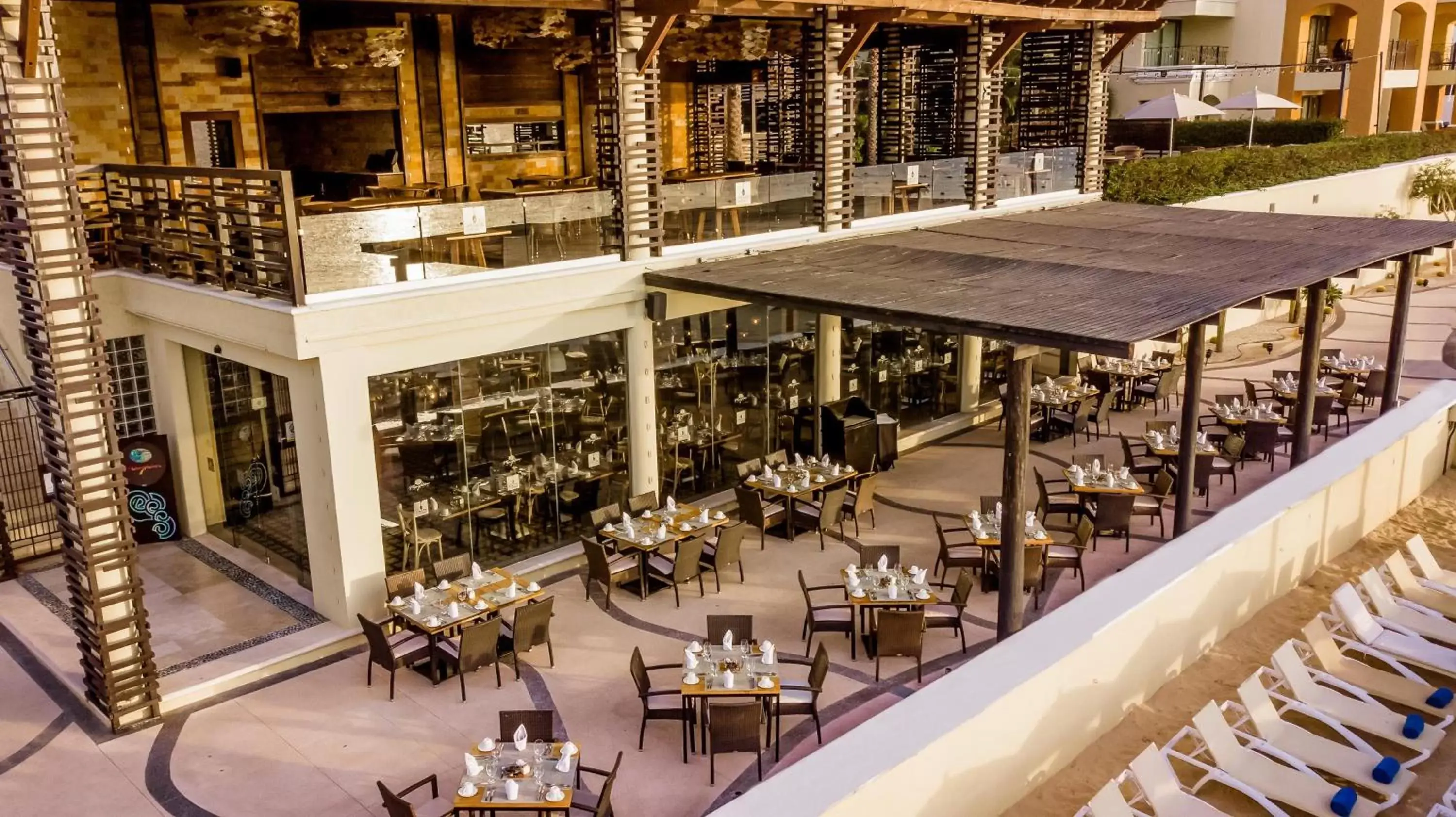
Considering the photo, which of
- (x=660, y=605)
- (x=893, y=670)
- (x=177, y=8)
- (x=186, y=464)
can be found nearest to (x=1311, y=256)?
(x=893, y=670)

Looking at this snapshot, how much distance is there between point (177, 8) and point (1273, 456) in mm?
17626

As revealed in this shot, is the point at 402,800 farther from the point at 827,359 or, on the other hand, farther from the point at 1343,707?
the point at 827,359

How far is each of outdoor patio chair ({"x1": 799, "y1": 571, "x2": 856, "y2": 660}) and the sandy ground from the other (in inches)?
114

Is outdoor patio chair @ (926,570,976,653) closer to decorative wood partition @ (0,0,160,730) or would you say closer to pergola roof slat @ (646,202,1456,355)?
pergola roof slat @ (646,202,1456,355)

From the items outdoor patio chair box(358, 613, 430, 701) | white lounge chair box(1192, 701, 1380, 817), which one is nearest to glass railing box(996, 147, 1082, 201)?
white lounge chair box(1192, 701, 1380, 817)

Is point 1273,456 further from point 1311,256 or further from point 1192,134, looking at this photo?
point 1192,134

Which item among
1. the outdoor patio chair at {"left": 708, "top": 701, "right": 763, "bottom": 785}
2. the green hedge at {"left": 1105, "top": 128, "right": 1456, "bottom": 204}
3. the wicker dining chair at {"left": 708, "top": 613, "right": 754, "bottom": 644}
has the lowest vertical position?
the outdoor patio chair at {"left": 708, "top": 701, "right": 763, "bottom": 785}

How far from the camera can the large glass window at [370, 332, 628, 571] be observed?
12.4 m

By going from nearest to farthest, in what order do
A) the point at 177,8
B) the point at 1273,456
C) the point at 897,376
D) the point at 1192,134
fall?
the point at 177,8 < the point at 1273,456 < the point at 897,376 < the point at 1192,134

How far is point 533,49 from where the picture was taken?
803 inches

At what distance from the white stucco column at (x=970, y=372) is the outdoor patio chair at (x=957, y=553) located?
569cm

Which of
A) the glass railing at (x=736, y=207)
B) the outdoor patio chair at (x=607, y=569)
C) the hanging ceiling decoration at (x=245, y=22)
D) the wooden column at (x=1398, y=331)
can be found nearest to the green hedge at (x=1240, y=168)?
the wooden column at (x=1398, y=331)

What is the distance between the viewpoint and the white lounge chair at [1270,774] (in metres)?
8.13

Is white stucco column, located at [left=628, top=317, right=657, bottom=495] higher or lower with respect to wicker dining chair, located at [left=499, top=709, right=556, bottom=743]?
higher
